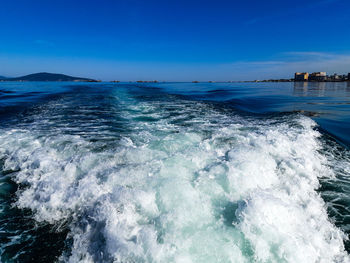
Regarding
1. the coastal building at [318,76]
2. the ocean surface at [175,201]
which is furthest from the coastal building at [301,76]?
the ocean surface at [175,201]

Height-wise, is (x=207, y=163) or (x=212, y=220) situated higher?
(x=207, y=163)

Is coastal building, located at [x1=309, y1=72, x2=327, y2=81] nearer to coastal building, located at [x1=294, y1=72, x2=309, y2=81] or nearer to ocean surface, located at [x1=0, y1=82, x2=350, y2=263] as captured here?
coastal building, located at [x1=294, y1=72, x2=309, y2=81]

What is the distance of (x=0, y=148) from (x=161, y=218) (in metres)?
5.62

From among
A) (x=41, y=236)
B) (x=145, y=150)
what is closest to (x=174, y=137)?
(x=145, y=150)

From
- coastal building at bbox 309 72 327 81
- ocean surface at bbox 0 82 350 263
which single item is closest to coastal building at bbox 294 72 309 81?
coastal building at bbox 309 72 327 81

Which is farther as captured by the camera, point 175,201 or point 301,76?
point 301,76

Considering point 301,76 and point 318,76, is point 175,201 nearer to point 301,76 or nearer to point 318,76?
point 318,76

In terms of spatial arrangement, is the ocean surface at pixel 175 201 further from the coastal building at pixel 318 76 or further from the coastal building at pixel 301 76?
the coastal building at pixel 301 76

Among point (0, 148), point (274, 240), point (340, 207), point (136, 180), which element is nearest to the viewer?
point (274, 240)

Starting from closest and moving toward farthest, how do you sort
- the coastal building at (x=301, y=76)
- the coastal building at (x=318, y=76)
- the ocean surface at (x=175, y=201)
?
the ocean surface at (x=175, y=201), the coastal building at (x=318, y=76), the coastal building at (x=301, y=76)

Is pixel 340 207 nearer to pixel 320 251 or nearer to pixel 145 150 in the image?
pixel 320 251

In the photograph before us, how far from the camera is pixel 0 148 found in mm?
5438

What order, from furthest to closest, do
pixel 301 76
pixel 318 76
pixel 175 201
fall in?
pixel 301 76
pixel 318 76
pixel 175 201

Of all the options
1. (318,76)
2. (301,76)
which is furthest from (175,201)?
(301,76)
